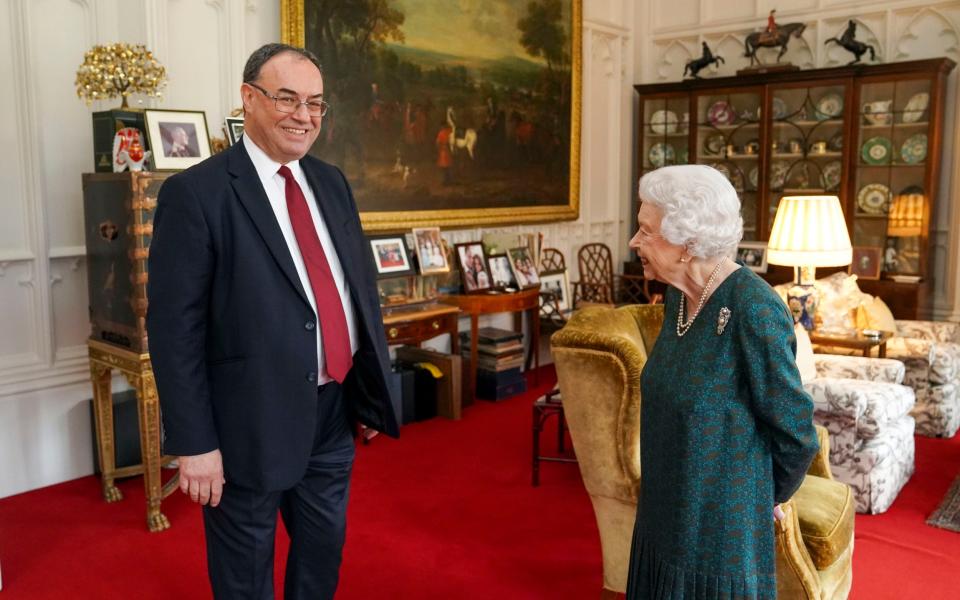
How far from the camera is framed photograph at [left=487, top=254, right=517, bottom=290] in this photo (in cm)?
637

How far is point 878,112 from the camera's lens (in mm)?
6793

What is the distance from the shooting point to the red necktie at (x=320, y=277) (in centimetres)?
207

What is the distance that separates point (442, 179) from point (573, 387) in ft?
12.2

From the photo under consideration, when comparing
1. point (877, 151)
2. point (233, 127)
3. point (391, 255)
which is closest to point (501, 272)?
point (391, 255)

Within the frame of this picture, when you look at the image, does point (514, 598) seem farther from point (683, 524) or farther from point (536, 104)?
point (536, 104)

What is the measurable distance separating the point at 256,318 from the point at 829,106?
643 cm

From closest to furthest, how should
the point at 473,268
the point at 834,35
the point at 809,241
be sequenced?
the point at 809,241 → the point at 473,268 → the point at 834,35

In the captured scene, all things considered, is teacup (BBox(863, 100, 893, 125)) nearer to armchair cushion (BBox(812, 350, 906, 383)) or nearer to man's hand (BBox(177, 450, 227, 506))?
armchair cushion (BBox(812, 350, 906, 383))

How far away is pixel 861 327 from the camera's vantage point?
17.9ft

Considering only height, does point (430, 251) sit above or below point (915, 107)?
below

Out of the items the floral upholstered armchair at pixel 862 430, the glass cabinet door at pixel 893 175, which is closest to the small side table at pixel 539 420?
the floral upholstered armchair at pixel 862 430

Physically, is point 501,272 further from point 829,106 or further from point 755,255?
point 829,106

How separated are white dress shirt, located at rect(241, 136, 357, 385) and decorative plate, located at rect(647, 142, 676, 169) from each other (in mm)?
6323

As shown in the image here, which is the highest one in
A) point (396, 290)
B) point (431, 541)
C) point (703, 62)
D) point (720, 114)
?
point (703, 62)
